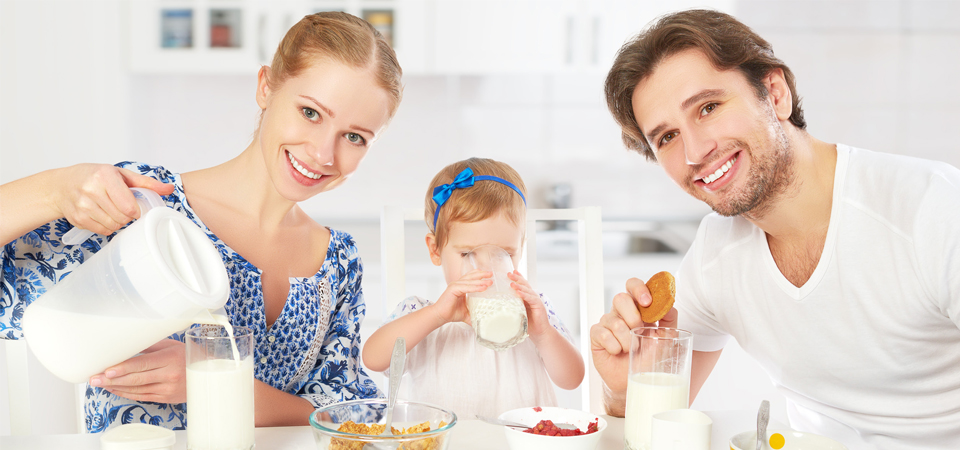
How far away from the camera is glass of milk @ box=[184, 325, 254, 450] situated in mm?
840

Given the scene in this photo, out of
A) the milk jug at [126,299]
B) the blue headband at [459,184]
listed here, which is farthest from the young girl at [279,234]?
the blue headband at [459,184]

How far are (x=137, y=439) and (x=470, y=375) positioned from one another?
739mm

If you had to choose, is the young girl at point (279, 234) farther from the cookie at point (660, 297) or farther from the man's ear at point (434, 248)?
the cookie at point (660, 297)

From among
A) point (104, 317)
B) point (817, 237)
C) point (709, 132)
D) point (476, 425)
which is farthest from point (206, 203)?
point (817, 237)

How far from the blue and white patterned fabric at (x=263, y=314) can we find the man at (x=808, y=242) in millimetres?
535

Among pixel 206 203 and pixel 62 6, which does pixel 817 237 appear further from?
pixel 62 6

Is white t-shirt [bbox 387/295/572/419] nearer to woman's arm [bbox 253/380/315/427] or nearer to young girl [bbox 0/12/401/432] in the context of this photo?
young girl [bbox 0/12/401/432]

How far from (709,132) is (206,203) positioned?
0.96 m

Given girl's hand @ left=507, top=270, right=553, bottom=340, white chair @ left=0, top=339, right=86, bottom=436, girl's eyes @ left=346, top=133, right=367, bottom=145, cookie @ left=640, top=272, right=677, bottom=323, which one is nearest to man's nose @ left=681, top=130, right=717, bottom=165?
cookie @ left=640, top=272, right=677, bottom=323

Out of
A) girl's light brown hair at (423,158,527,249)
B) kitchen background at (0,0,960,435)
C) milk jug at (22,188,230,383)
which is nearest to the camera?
milk jug at (22,188,230,383)

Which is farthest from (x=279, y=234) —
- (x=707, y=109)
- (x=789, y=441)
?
(x=789, y=441)

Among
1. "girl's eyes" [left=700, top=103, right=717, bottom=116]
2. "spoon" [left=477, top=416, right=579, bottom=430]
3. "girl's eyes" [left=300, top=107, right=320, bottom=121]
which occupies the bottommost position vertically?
"spoon" [left=477, top=416, right=579, bottom=430]

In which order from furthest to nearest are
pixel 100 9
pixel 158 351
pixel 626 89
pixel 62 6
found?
1. pixel 100 9
2. pixel 62 6
3. pixel 626 89
4. pixel 158 351

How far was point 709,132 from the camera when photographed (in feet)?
4.04
